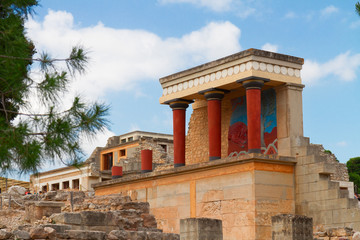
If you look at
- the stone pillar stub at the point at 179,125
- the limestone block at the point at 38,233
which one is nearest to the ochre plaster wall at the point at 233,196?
the stone pillar stub at the point at 179,125

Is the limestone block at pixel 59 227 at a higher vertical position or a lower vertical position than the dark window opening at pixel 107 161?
lower

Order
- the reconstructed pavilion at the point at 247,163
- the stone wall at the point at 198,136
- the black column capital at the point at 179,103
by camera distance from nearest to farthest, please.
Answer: the reconstructed pavilion at the point at 247,163
the black column capital at the point at 179,103
the stone wall at the point at 198,136

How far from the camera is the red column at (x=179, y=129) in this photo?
76.0 ft

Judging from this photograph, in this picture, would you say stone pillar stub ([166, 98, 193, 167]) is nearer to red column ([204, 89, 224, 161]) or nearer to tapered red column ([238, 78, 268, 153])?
red column ([204, 89, 224, 161])

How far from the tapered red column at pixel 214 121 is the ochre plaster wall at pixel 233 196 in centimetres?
100

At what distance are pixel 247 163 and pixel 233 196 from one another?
3.58 feet

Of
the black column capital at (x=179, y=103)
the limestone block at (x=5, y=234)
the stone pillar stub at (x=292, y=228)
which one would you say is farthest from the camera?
the black column capital at (x=179, y=103)

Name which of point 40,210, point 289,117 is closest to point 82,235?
point 40,210

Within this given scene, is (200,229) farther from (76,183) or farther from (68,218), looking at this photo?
(76,183)

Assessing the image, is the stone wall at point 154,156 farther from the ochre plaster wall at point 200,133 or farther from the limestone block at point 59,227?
the limestone block at point 59,227

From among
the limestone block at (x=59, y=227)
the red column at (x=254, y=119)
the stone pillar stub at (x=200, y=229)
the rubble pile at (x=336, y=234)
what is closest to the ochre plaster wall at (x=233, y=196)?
the red column at (x=254, y=119)

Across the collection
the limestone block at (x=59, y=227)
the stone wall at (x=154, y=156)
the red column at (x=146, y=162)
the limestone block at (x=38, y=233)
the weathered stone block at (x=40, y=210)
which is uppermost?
the stone wall at (x=154, y=156)

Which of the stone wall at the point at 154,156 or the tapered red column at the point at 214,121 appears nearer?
the tapered red column at the point at 214,121

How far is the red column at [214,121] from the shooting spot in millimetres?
21562
